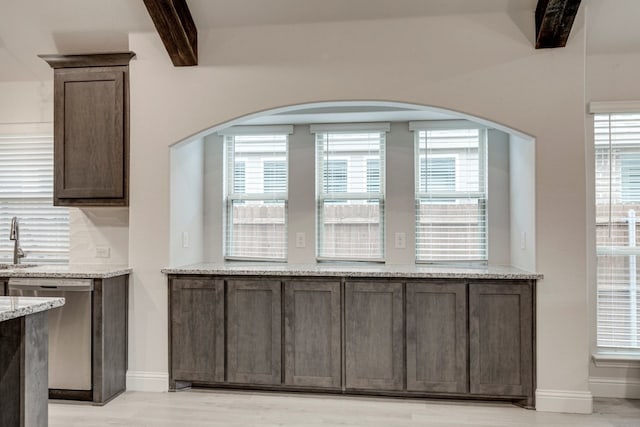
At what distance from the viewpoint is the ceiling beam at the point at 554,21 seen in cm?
293

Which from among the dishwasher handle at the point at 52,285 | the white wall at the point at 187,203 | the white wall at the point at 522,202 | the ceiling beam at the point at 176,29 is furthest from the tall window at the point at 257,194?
the white wall at the point at 522,202

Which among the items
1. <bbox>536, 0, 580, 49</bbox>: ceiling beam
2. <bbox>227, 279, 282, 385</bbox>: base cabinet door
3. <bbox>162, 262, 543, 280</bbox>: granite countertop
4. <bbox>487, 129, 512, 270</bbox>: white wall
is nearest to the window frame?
<bbox>162, 262, 543, 280</bbox>: granite countertop

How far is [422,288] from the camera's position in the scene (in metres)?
3.30

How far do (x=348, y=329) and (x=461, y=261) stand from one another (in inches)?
49.9

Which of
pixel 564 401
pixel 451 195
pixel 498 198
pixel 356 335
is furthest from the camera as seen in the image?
pixel 451 195

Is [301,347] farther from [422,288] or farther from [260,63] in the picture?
[260,63]

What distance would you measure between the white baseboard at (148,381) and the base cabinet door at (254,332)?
20.2 inches

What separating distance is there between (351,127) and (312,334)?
1839mm

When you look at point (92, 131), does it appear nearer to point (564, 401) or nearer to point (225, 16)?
point (225, 16)

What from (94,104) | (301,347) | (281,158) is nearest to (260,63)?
(281,158)

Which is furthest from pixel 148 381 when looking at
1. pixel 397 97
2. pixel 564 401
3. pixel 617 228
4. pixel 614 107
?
pixel 614 107

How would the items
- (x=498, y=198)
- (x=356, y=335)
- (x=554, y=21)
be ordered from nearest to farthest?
(x=554, y=21) < (x=356, y=335) < (x=498, y=198)

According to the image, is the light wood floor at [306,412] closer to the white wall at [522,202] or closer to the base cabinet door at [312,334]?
the base cabinet door at [312,334]

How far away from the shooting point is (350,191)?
419 centimetres
